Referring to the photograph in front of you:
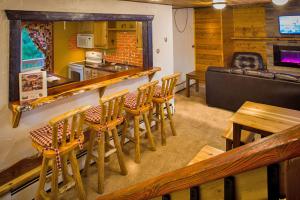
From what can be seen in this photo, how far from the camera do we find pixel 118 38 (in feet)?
15.8

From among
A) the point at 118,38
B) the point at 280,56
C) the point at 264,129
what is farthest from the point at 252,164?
the point at 280,56

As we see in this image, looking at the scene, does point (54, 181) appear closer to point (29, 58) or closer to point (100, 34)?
point (29, 58)

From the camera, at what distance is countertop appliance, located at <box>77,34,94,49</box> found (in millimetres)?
5111

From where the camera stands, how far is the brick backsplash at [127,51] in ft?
14.1

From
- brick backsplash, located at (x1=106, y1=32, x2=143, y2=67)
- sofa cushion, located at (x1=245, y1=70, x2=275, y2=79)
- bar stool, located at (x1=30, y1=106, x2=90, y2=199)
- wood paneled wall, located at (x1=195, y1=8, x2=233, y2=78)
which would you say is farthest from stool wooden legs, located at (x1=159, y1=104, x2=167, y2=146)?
wood paneled wall, located at (x1=195, y1=8, x2=233, y2=78)

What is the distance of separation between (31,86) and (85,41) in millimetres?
3116

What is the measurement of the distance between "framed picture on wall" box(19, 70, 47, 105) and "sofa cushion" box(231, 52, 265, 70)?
5.53 metres

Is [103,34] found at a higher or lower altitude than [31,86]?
higher

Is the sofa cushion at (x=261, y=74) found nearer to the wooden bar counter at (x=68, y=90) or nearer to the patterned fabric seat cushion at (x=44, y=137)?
the wooden bar counter at (x=68, y=90)

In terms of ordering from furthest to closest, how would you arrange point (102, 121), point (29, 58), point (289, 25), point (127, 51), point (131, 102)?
1. point (289, 25)
2. point (127, 51)
3. point (131, 102)
4. point (102, 121)
5. point (29, 58)

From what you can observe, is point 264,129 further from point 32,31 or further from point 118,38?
point 32,31

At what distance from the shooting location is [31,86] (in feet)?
7.72

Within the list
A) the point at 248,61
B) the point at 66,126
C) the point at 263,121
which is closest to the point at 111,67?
the point at 66,126

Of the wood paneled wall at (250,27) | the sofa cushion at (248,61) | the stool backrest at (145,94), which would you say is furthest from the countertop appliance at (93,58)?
the wood paneled wall at (250,27)
